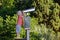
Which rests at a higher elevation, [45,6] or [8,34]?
[45,6]

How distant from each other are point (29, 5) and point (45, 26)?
1.06 m

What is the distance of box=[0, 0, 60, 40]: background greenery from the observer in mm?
9109

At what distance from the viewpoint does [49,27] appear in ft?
35.6

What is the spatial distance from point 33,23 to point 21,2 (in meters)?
1.67

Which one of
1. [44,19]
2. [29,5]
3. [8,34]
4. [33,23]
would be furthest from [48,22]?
[8,34]

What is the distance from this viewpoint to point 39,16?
10.9 meters

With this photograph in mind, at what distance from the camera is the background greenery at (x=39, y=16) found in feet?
29.9

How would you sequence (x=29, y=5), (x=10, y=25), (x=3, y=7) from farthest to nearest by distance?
1. (x=29, y=5)
2. (x=3, y=7)
3. (x=10, y=25)

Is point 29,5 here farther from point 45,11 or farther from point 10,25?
point 10,25

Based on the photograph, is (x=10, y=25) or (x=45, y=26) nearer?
(x=10, y=25)

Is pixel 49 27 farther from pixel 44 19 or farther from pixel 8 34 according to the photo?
pixel 8 34

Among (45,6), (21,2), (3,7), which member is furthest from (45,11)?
(3,7)

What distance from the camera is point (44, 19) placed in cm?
1109

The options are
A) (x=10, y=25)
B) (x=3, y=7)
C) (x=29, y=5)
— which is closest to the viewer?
(x=10, y=25)
